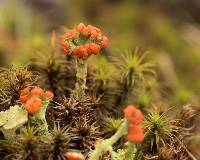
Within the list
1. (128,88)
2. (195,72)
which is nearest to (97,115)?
(128,88)

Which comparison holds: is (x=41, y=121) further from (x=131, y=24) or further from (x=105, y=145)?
(x=131, y=24)

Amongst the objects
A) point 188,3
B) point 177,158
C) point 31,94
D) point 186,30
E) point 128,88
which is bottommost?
point 177,158

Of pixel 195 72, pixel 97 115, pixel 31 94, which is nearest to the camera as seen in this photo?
pixel 31 94

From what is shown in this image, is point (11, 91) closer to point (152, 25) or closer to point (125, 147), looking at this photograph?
point (125, 147)

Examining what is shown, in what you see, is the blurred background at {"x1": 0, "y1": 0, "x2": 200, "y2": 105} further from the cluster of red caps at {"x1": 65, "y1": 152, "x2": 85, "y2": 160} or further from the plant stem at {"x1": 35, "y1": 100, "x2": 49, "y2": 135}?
the cluster of red caps at {"x1": 65, "y1": 152, "x2": 85, "y2": 160}

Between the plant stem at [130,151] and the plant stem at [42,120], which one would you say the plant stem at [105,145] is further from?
the plant stem at [42,120]

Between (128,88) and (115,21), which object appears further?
(115,21)

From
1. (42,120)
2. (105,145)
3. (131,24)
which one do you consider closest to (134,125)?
(105,145)
